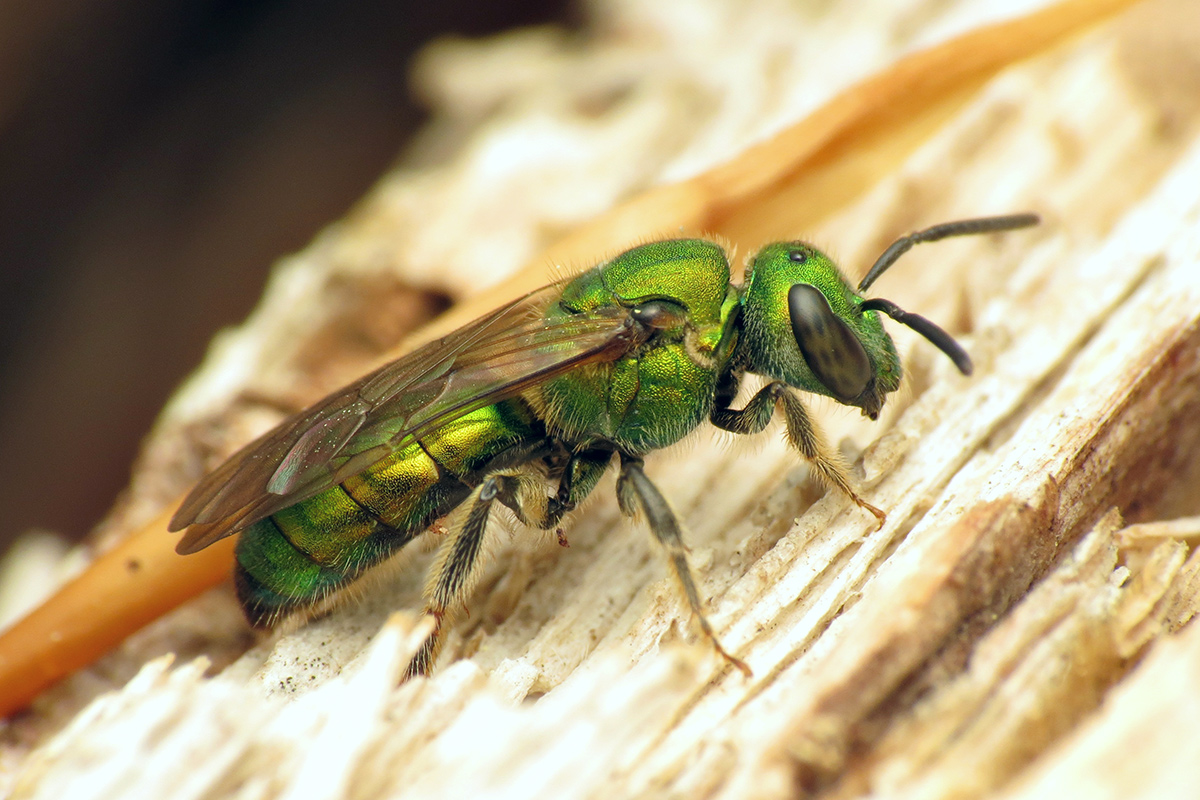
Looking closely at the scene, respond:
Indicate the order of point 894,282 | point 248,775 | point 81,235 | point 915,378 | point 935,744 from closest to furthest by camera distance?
point 935,744 → point 248,775 → point 915,378 → point 894,282 → point 81,235

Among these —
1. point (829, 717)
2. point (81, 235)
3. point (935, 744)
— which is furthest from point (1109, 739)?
point (81, 235)

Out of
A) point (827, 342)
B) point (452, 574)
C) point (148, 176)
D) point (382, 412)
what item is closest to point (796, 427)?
point (827, 342)

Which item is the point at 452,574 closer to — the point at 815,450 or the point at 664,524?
the point at 664,524

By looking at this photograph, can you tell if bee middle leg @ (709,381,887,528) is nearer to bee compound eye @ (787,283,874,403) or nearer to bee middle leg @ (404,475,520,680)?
bee compound eye @ (787,283,874,403)

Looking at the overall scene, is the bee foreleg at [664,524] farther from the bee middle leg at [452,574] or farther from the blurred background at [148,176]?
the blurred background at [148,176]

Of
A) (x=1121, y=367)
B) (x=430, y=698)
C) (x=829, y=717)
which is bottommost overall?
(x=1121, y=367)

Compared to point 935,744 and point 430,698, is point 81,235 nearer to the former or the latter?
point 430,698

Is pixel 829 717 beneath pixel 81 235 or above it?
beneath

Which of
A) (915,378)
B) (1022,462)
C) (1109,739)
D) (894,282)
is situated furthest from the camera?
(894,282)
